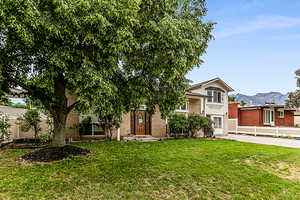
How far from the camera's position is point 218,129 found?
22438 millimetres

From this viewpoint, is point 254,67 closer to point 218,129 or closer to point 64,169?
point 218,129

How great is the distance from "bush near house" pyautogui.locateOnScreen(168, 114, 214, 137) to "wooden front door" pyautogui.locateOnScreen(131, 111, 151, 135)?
2.07m

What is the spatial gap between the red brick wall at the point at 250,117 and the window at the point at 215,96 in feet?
28.4

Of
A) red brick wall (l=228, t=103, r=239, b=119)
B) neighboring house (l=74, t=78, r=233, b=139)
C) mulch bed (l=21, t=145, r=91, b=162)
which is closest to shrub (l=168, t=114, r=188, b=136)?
neighboring house (l=74, t=78, r=233, b=139)

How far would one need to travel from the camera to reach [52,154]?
29.3ft

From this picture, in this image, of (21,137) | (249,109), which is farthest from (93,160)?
(249,109)

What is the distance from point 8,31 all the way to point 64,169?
194 inches

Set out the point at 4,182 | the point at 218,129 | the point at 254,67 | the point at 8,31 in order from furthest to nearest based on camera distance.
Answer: the point at 254,67 → the point at 218,129 → the point at 4,182 → the point at 8,31

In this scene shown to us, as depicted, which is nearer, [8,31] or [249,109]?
[8,31]

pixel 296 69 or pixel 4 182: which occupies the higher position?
pixel 296 69

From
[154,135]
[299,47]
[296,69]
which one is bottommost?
[154,135]

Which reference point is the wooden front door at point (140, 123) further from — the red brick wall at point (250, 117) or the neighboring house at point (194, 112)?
the red brick wall at point (250, 117)

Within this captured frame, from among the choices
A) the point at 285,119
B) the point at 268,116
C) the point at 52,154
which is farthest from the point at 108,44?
the point at 285,119

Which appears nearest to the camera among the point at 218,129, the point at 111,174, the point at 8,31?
the point at 8,31
